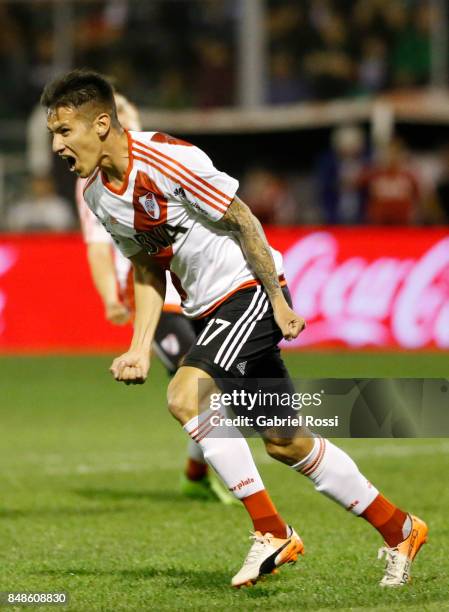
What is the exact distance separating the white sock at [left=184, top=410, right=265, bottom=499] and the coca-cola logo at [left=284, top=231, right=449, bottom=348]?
9.85 m

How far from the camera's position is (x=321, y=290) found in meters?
15.5

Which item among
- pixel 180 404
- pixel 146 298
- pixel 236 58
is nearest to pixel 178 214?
pixel 146 298

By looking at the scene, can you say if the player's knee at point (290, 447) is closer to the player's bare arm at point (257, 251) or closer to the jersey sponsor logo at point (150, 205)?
the player's bare arm at point (257, 251)

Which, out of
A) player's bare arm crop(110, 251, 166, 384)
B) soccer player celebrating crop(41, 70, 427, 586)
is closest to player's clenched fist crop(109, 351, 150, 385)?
soccer player celebrating crop(41, 70, 427, 586)

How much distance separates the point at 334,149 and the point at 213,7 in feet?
13.2

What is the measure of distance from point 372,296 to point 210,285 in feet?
32.6

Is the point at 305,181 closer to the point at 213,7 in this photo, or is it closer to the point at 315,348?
the point at 213,7

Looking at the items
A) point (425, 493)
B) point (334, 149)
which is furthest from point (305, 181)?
point (425, 493)

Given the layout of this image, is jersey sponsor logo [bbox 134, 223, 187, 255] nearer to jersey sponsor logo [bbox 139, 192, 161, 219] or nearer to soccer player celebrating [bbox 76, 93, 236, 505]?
jersey sponsor logo [bbox 139, 192, 161, 219]

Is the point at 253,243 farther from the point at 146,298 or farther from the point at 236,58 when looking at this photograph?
the point at 236,58

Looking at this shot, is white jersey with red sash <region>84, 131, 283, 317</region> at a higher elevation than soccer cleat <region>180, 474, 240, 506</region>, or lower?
higher

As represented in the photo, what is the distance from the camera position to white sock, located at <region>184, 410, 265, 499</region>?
211 inches

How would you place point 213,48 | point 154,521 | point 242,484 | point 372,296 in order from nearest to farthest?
point 242,484 → point 154,521 → point 372,296 → point 213,48

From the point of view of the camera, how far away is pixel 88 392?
13133mm
